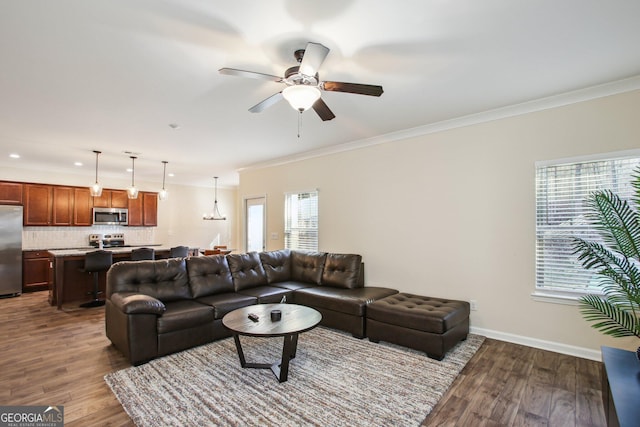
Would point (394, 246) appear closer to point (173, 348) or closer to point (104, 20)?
point (173, 348)

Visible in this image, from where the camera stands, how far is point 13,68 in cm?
263

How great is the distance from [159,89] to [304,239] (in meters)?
3.57

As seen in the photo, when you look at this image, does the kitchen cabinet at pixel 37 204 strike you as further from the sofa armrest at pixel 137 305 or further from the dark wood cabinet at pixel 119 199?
the sofa armrest at pixel 137 305

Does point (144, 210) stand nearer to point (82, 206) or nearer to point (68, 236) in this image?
point (82, 206)

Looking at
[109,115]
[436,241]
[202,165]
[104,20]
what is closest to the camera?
[104,20]

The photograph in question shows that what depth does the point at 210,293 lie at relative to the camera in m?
4.04

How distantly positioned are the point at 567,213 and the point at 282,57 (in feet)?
10.7

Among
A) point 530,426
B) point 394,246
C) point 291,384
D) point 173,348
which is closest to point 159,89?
point 173,348

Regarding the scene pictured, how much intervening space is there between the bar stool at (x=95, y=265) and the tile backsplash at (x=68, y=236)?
2.64 m

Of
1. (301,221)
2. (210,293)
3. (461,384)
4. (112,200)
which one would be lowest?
(461,384)

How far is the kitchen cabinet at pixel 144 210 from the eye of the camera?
324 inches

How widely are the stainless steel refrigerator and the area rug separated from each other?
531 cm

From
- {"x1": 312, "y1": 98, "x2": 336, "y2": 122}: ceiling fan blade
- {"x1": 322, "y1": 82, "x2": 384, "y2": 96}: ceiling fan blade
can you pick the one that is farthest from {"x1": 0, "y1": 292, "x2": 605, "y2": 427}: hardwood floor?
{"x1": 312, "y1": 98, "x2": 336, "y2": 122}: ceiling fan blade

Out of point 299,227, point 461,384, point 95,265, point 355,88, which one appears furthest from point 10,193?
point 461,384
